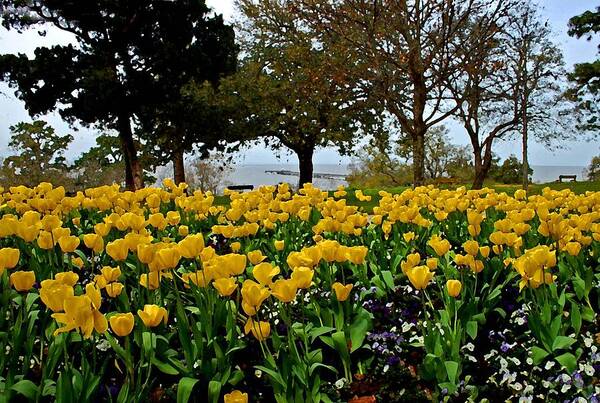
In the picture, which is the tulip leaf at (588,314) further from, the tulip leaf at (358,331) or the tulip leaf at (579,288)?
the tulip leaf at (358,331)

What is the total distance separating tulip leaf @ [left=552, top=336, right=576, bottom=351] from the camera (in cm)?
270

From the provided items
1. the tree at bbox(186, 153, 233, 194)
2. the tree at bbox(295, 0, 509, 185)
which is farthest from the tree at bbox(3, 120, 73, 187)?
the tree at bbox(295, 0, 509, 185)

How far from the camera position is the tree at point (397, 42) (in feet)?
45.3

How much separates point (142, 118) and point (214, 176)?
11496 mm

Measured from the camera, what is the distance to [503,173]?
114 ft

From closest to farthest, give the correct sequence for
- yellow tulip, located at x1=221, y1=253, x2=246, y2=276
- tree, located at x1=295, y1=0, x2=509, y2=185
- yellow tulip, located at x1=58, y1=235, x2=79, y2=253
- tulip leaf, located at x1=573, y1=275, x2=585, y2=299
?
yellow tulip, located at x1=221, y1=253, x2=246, y2=276 → yellow tulip, located at x1=58, y1=235, x2=79, y2=253 → tulip leaf, located at x1=573, y1=275, x2=585, y2=299 → tree, located at x1=295, y1=0, x2=509, y2=185

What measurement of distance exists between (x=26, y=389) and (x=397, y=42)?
13.2 metres

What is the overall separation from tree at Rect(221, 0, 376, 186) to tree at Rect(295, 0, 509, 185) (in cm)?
323

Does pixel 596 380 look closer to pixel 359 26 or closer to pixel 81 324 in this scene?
pixel 81 324

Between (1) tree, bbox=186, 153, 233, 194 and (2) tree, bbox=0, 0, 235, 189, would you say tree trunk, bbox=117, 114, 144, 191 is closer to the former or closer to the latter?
(2) tree, bbox=0, 0, 235, 189

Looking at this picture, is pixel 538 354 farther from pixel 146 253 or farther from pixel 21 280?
pixel 21 280

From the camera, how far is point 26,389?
89.0 inches

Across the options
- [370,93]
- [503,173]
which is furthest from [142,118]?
[503,173]

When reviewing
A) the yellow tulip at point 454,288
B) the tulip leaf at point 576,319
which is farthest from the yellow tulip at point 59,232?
the tulip leaf at point 576,319
